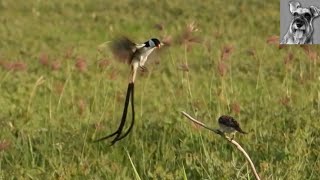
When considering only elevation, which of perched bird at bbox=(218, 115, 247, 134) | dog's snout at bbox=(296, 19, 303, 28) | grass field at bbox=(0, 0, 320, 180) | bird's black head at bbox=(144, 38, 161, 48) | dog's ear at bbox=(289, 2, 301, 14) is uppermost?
dog's ear at bbox=(289, 2, 301, 14)

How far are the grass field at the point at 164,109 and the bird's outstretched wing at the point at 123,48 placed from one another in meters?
0.06

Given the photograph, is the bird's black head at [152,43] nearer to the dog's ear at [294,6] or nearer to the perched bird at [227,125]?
the perched bird at [227,125]

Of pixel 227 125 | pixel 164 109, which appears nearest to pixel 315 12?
pixel 227 125

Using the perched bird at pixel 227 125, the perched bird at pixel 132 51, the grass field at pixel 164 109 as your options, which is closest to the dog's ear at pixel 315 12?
the grass field at pixel 164 109

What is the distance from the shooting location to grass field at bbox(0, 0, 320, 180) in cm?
256

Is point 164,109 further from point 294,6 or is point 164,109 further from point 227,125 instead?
point 227,125

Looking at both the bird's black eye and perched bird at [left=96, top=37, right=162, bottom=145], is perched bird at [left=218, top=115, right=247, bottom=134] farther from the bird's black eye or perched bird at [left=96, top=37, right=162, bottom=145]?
the bird's black eye

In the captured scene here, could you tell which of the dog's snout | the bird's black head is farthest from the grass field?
the dog's snout

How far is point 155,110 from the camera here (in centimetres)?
416

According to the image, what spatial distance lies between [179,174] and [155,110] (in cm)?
169

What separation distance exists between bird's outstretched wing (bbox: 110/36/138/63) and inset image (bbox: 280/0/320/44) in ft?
4.53

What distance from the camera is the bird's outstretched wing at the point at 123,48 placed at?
0.97 meters

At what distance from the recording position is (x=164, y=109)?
13.2ft

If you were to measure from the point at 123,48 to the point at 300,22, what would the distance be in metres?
1.42
